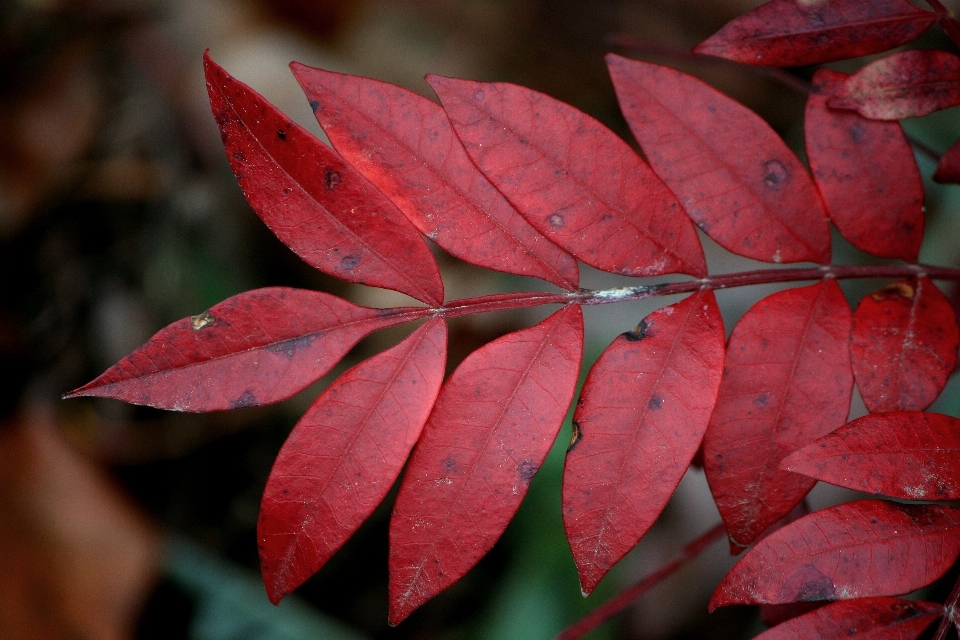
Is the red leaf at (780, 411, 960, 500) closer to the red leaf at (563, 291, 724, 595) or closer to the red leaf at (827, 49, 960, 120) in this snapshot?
the red leaf at (563, 291, 724, 595)

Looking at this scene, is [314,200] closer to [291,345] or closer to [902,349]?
[291,345]

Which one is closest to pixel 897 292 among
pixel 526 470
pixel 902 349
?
pixel 902 349

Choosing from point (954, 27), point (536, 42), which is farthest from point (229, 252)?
point (954, 27)

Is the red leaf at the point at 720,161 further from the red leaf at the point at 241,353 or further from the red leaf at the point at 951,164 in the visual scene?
the red leaf at the point at 241,353

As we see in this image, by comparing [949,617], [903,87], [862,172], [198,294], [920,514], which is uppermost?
[903,87]

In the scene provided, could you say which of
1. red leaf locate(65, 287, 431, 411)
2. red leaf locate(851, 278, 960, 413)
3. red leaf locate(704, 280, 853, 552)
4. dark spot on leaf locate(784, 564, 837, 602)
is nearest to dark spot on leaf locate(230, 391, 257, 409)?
red leaf locate(65, 287, 431, 411)
